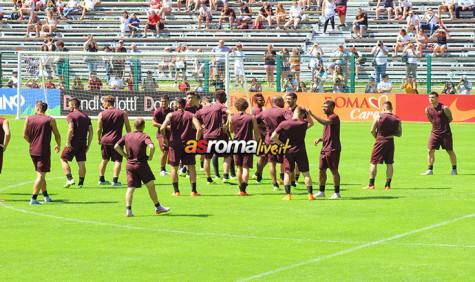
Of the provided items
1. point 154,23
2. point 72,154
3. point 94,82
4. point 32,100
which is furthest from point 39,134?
point 154,23

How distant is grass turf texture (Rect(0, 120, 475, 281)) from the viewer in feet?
49.5

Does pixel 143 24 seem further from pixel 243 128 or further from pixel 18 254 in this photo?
pixel 18 254

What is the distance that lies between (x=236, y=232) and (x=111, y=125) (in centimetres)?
721

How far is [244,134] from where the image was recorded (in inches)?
914

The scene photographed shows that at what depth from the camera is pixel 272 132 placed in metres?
23.6

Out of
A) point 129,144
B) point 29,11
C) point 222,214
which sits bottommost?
point 222,214

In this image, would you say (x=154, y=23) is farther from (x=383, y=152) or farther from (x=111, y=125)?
(x=383, y=152)

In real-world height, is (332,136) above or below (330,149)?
above

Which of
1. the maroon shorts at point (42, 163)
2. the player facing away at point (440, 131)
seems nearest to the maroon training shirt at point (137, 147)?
the maroon shorts at point (42, 163)

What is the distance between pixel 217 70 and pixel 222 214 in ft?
80.2

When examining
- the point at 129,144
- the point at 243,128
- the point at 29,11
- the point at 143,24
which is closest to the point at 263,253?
the point at 129,144

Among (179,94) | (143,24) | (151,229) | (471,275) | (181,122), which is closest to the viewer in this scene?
(471,275)

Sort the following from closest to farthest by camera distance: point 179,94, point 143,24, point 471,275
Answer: point 471,275, point 179,94, point 143,24

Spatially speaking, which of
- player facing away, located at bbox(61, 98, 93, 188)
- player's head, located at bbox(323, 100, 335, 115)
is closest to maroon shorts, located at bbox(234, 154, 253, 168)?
player's head, located at bbox(323, 100, 335, 115)
